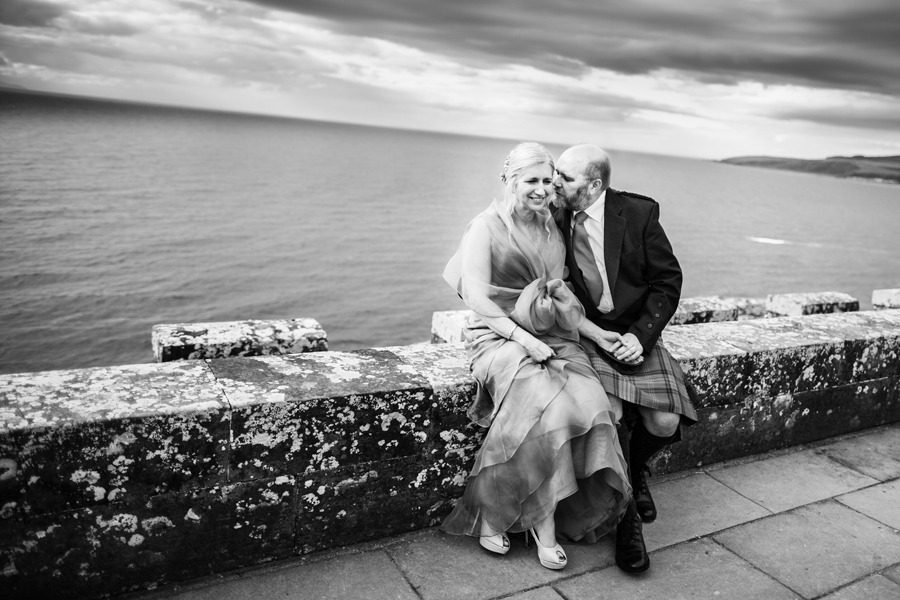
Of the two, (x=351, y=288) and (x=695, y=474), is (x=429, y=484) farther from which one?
(x=351, y=288)

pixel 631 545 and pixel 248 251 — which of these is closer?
pixel 631 545

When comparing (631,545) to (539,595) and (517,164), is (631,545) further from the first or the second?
(517,164)

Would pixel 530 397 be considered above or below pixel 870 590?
above

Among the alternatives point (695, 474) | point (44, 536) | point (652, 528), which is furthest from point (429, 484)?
point (695, 474)

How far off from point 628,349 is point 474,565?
1.28 m

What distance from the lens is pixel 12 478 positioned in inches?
82.5

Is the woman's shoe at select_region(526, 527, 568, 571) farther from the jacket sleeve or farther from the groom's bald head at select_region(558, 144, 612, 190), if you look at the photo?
the groom's bald head at select_region(558, 144, 612, 190)

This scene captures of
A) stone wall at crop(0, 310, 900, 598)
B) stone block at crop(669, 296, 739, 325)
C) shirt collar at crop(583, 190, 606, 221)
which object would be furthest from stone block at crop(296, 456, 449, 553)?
stone block at crop(669, 296, 739, 325)

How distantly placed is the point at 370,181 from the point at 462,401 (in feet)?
227

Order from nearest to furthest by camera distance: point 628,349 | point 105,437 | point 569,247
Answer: point 105,437
point 628,349
point 569,247

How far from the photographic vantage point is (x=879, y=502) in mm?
3551

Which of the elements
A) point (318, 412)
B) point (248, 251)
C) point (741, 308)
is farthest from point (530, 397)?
point (248, 251)

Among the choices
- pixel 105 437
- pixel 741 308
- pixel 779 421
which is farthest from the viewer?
pixel 741 308

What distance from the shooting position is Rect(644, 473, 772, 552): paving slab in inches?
122
